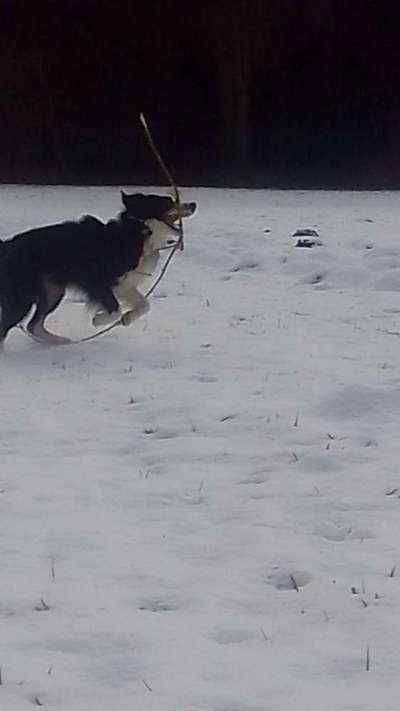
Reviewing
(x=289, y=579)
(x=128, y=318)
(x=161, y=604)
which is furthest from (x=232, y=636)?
(x=128, y=318)

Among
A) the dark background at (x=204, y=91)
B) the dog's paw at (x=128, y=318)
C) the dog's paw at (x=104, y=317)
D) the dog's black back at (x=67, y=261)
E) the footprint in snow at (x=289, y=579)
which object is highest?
the footprint in snow at (x=289, y=579)

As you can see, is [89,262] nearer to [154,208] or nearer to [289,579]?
[154,208]

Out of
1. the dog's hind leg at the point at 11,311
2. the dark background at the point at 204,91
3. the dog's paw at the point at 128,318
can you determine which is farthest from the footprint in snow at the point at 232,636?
the dark background at the point at 204,91

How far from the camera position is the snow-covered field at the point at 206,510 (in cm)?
359

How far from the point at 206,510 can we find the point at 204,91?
18516 millimetres

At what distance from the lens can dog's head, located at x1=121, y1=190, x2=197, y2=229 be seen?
7.94 meters

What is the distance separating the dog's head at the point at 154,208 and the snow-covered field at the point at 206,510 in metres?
0.76

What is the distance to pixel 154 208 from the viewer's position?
7.96 meters

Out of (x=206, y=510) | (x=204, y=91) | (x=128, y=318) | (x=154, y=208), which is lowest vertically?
(x=204, y=91)

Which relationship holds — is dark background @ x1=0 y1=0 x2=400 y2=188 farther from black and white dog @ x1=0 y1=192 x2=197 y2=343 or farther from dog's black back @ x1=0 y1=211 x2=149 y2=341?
dog's black back @ x1=0 y1=211 x2=149 y2=341

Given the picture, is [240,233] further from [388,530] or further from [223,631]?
[223,631]

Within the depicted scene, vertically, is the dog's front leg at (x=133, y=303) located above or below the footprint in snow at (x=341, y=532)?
below

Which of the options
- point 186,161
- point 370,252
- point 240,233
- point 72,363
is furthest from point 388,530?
point 186,161

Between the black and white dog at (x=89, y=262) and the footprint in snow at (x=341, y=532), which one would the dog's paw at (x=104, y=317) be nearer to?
the black and white dog at (x=89, y=262)
